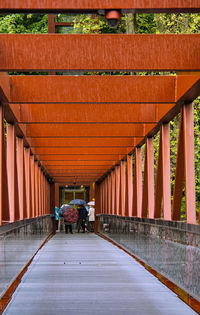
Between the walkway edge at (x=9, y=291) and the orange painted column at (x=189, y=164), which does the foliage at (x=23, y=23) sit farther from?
the walkway edge at (x=9, y=291)

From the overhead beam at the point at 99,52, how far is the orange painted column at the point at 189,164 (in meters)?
2.35

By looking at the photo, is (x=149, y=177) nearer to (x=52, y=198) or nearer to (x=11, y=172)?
(x=11, y=172)

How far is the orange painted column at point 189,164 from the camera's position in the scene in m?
12.0

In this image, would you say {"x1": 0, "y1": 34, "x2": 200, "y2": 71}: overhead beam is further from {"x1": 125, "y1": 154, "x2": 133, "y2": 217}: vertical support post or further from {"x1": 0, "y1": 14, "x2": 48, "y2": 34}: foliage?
{"x1": 0, "y1": 14, "x2": 48, "y2": 34}: foliage

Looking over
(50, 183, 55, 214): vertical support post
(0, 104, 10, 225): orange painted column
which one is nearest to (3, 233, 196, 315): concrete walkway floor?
(0, 104, 10, 225): orange painted column

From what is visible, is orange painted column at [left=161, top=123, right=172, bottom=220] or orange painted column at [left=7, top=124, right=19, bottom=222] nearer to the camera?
orange painted column at [left=7, top=124, right=19, bottom=222]

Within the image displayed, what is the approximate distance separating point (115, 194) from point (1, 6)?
25145mm

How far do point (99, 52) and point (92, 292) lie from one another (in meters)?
3.39

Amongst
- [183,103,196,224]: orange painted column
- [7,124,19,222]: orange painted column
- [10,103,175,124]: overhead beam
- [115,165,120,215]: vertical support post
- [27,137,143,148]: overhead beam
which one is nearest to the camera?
[183,103,196,224]: orange painted column

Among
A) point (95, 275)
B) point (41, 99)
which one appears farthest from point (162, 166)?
point (95, 275)

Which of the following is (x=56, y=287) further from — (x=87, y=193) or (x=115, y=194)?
(x=87, y=193)

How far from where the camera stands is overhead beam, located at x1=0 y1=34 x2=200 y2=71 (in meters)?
9.67

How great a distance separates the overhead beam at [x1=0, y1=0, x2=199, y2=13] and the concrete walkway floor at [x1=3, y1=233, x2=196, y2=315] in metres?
3.08

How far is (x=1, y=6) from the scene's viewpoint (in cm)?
691
